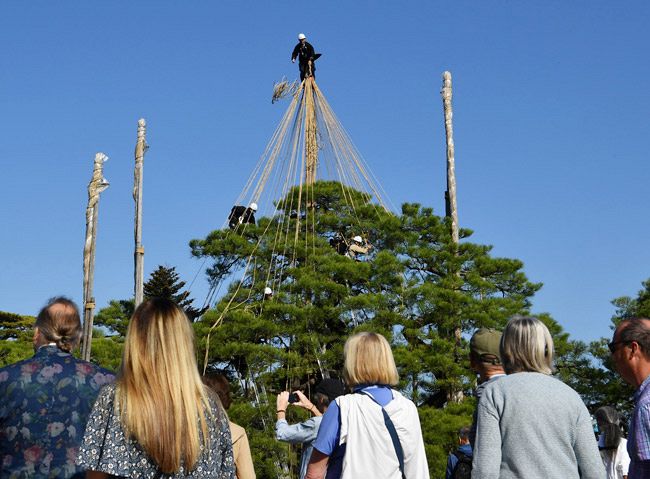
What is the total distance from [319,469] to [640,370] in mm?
1422

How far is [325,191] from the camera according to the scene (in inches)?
559

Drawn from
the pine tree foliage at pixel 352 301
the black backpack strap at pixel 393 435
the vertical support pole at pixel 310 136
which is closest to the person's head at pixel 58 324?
the black backpack strap at pixel 393 435

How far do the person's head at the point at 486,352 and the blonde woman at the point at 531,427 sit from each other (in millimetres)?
449

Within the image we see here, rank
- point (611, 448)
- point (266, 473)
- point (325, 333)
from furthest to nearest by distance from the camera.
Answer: point (325, 333) → point (266, 473) → point (611, 448)

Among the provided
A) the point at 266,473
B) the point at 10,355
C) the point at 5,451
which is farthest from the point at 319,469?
the point at 10,355

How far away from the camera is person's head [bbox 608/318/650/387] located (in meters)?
3.13

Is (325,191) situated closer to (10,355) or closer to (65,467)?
(10,355)

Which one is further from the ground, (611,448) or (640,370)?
(640,370)

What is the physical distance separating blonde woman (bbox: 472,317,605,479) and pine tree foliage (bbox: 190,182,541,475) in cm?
820

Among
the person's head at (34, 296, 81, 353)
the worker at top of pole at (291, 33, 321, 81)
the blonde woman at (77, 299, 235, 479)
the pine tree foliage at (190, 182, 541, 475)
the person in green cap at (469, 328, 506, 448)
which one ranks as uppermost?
the worker at top of pole at (291, 33, 321, 81)

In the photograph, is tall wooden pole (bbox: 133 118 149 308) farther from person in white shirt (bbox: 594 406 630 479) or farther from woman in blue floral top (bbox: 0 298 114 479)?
woman in blue floral top (bbox: 0 298 114 479)

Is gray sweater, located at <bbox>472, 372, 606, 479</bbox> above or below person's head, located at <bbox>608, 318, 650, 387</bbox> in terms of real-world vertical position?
below

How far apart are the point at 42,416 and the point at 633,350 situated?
7.55ft

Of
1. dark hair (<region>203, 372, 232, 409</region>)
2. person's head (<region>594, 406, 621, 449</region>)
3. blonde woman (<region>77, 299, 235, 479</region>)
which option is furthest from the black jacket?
blonde woman (<region>77, 299, 235, 479</region>)
